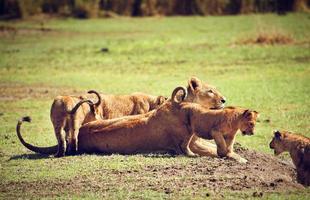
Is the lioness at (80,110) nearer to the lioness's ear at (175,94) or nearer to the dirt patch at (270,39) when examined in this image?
the lioness's ear at (175,94)

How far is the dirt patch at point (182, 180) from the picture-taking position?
8078mm

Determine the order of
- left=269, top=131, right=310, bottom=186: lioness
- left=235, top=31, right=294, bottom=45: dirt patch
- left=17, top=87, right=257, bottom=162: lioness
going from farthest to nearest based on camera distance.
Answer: left=235, top=31, right=294, bottom=45: dirt patch
left=17, top=87, right=257, bottom=162: lioness
left=269, top=131, right=310, bottom=186: lioness

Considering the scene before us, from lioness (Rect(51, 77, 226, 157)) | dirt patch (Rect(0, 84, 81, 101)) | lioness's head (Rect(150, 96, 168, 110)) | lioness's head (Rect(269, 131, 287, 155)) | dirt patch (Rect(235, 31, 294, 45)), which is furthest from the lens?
dirt patch (Rect(235, 31, 294, 45))

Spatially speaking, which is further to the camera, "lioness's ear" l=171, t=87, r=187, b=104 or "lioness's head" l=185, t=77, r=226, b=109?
"lioness's head" l=185, t=77, r=226, b=109

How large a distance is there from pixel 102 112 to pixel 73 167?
7.32ft

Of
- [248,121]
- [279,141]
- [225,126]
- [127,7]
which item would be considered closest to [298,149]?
[279,141]

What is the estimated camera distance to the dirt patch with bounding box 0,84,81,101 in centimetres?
1566

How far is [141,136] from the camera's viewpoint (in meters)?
9.84

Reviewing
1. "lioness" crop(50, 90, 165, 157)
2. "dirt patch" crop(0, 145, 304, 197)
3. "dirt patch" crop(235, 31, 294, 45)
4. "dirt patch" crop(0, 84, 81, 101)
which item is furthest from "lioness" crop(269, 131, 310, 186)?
"dirt patch" crop(235, 31, 294, 45)

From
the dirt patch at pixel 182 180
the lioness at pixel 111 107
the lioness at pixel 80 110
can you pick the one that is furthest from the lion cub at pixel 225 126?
the lioness at pixel 80 110

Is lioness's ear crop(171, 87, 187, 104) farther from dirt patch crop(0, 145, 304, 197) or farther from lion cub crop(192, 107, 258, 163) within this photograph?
dirt patch crop(0, 145, 304, 197)

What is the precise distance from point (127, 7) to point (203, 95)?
22.4 metres

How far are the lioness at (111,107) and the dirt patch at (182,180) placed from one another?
98 cm

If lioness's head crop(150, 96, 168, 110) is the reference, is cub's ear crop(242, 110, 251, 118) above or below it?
above
